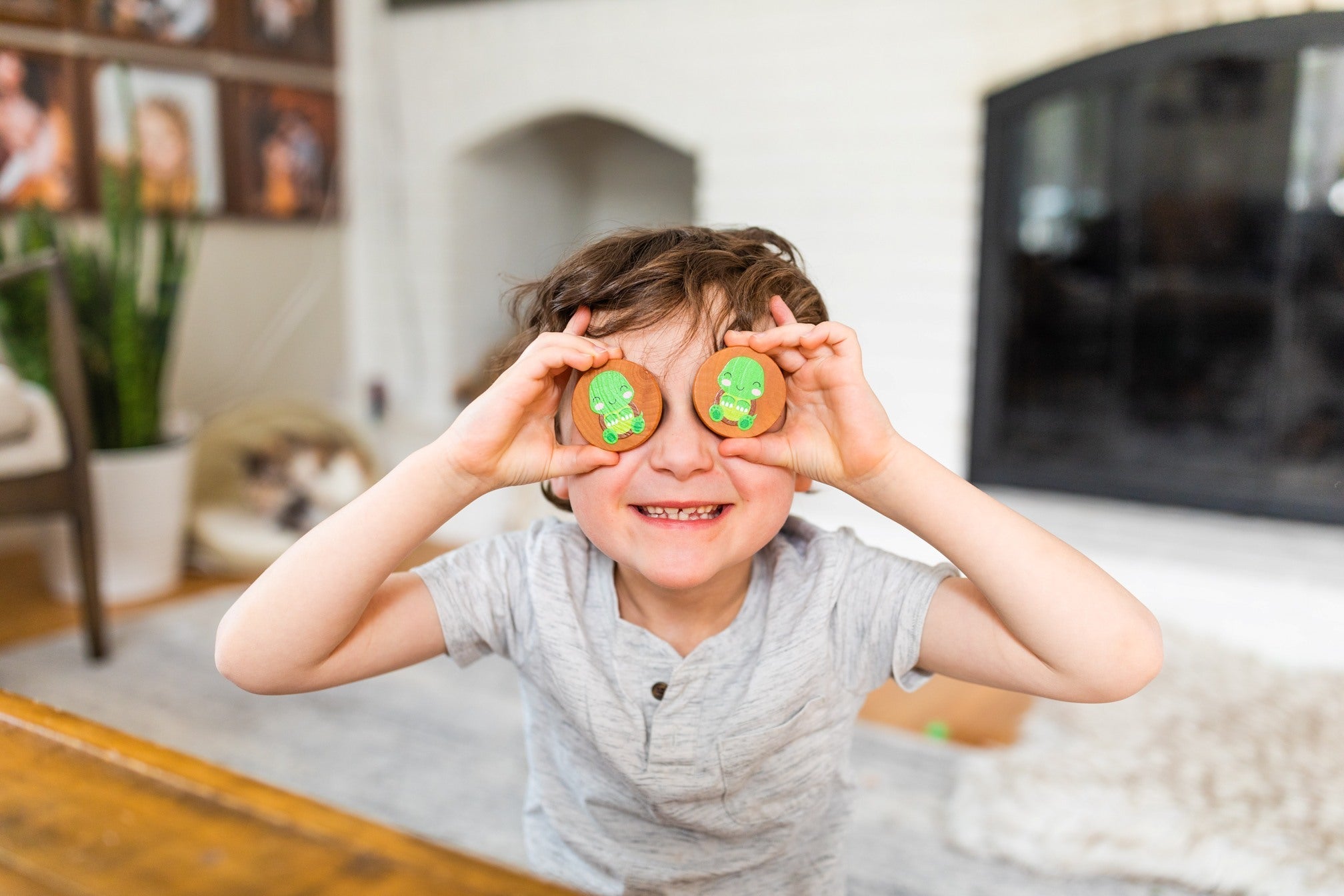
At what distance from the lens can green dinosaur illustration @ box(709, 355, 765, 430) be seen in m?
0.79

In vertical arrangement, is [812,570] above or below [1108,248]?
below

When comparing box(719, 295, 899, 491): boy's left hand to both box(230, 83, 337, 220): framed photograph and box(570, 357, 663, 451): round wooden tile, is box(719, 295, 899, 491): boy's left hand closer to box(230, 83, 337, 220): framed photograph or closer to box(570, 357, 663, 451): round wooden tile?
box(570, 357, 663, 451): round wooden tile

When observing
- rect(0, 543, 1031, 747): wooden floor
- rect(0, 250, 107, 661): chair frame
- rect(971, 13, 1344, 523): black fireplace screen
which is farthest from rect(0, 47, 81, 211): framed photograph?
rect(971, 13, 1344, 523): black fireplace screen

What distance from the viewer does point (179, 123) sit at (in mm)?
3410

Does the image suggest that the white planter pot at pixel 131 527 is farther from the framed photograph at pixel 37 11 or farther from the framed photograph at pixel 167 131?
the framed photograph at pixel 37 11

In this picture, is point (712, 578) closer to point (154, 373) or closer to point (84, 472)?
point (84, 472)

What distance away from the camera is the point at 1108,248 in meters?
2.81

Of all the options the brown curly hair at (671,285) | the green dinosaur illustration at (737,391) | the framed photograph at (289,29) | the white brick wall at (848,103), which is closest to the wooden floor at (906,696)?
the white brick wall at (848,103)

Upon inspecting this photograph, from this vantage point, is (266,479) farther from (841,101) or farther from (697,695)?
(697,695)

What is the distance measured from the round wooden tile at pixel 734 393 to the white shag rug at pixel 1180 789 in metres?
1.02

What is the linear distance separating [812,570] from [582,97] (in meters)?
2.80

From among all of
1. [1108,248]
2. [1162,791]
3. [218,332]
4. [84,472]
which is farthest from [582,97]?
[1162,791]

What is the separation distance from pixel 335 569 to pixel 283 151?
3.31m

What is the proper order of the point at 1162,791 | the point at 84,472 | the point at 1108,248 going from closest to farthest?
the point at 1162,791 < the point at 84,472 < the point at 1108,248
